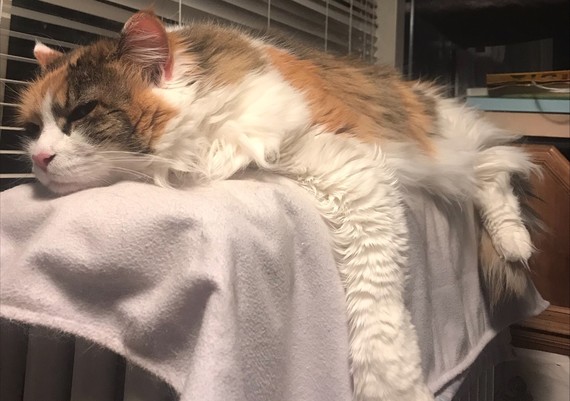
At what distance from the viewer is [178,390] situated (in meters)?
0.64

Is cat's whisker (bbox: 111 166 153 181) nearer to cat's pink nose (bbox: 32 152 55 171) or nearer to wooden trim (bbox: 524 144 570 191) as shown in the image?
cat's pink nose (bbox: 32 152 55 171)

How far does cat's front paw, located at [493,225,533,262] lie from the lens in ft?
4.09

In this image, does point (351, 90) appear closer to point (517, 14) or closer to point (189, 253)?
point (189, 253)

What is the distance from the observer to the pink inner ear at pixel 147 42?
846 millimetres

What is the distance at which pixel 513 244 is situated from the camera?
4.09ft

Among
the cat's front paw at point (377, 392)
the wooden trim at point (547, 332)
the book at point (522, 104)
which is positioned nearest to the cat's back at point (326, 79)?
A: the cat's front paw at point (377, 392)

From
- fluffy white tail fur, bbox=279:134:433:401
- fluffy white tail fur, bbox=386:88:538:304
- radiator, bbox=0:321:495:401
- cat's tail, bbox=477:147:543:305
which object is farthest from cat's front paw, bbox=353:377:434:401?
cat's tail, bbox=477:147:543:305

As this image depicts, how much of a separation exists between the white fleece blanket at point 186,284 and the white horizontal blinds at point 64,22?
35 centimetres

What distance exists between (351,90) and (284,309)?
23.3 inches

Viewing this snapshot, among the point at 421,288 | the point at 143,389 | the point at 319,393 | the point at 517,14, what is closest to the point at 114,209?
the point at 143,389

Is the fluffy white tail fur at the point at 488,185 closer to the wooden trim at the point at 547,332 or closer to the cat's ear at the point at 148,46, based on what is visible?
the cat's ear at the point at 148,46

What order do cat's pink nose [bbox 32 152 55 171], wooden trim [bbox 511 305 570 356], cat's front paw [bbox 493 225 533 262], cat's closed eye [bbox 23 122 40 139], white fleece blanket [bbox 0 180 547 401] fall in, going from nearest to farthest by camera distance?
white fleece blanket [bbox 0 180 547 401], cat's pink nose [bbox 32 152 55 171], cat's closed eye [bbox 23 122 40 139], cat's front paw [bbox 493 225 533 262], wooden trim [bbox 511 305 570 356]

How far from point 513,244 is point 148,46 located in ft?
2.78

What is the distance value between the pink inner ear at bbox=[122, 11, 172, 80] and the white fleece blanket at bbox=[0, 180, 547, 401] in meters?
0.21
